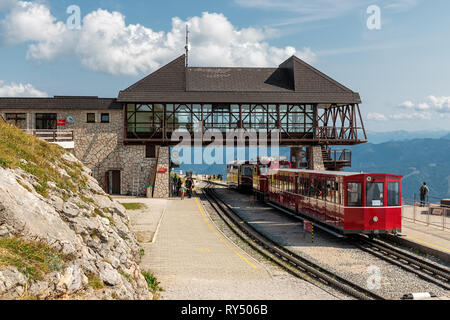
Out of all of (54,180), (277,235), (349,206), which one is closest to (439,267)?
(349,206)

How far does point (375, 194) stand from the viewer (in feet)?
59.7

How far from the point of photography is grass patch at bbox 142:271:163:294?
12209mm

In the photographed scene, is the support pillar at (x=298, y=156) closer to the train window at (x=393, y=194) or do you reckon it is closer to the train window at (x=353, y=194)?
the train window at (x=393, y=194)

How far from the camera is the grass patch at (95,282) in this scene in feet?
30.2

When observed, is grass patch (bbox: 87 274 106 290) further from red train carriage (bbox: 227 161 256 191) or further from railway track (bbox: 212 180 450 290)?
red train carriage (bbox: 227 161 256 191)

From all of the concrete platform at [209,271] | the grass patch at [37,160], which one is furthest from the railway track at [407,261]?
the grass patch at [37,160]

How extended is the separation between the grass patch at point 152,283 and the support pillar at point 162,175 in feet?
76.7

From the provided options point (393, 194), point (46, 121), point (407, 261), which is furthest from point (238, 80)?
point (407, 261)

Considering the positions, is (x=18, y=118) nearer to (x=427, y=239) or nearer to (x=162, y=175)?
(x=162, y=175)

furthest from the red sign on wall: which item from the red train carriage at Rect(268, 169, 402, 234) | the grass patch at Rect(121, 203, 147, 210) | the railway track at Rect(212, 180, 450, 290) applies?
the grass patch at Rect(121, 203, 147, 210)

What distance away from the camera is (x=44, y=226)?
9.55 meters

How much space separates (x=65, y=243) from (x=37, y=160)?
5420 millimetres
